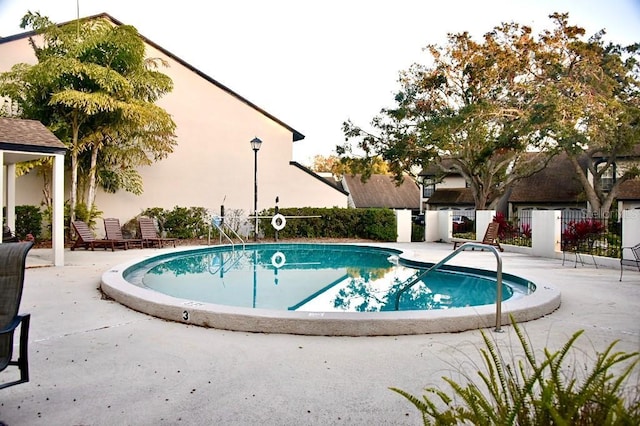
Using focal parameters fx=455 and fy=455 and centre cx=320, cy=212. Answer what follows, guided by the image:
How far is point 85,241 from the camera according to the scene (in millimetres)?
13875

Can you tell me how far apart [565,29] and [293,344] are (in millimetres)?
21394

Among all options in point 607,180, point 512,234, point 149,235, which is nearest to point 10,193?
point 149,235

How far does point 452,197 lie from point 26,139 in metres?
28.4

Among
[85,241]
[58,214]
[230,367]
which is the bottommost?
[230,367]

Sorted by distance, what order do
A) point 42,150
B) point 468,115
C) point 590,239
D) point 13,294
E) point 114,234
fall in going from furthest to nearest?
point 468,115
point 114,234
point 590,239
point 42,150
point 13,294

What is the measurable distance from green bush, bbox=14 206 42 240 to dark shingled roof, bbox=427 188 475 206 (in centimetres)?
2549

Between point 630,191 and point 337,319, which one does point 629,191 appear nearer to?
point 630,191

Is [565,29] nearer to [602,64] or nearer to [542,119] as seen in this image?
[602,64]

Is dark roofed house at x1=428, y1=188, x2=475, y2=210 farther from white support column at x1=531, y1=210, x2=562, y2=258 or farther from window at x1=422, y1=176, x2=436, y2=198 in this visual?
white support column at x1=531, y1=210, x2=562, y2=258

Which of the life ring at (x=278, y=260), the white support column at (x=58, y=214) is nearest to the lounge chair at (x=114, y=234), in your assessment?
the white support column at (x=58, y=214)

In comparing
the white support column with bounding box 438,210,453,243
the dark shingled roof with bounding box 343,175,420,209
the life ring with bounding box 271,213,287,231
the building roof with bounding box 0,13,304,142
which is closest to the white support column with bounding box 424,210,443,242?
the white support column with bounding box 438,210,453,243

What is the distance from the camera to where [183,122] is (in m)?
19.4

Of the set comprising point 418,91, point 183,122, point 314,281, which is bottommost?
point 314,281

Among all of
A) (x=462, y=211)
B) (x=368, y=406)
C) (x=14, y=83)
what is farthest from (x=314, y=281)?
(x=462, y=211)
